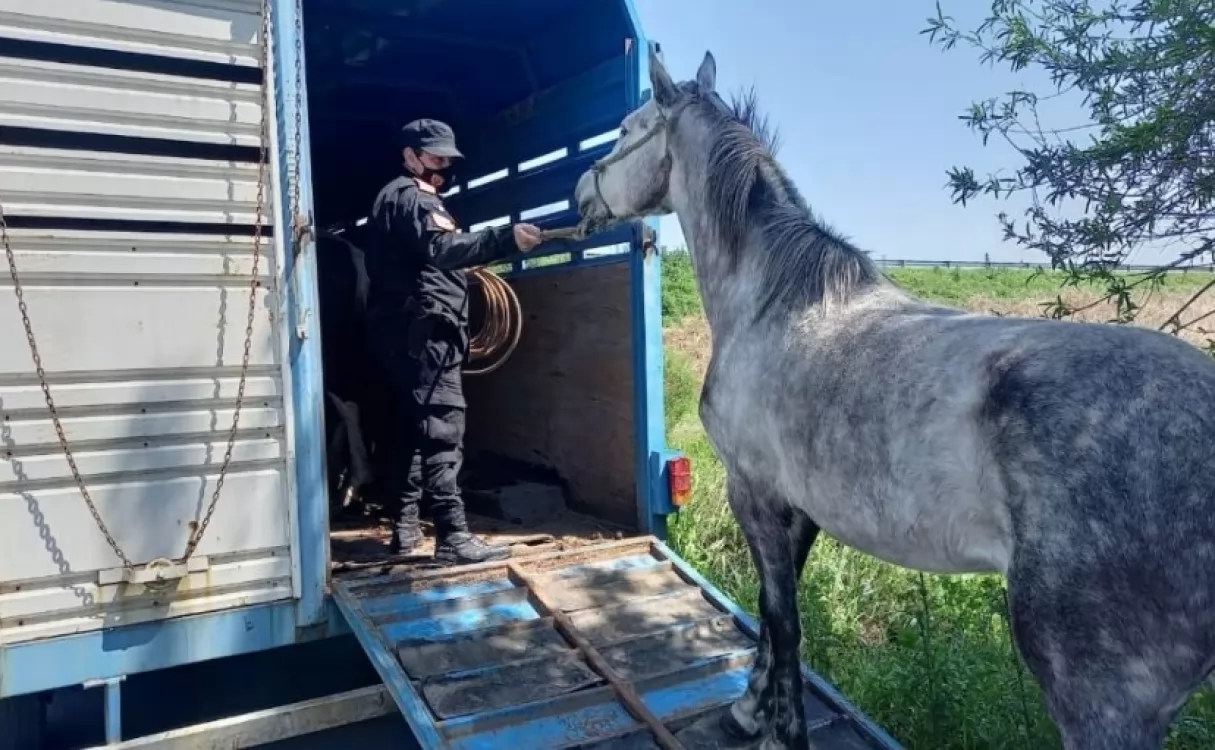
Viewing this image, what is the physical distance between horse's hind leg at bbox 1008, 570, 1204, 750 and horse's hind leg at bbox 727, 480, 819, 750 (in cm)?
101

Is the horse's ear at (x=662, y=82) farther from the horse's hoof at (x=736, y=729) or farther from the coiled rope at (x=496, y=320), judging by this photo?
the horse's hoof at (x=736, y=729)

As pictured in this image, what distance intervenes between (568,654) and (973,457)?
1797 mm

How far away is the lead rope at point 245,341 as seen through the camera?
2596 millimetres

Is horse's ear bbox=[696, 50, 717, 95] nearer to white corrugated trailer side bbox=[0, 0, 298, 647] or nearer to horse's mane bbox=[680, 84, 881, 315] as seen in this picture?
horse's mane bbox=[680, 84, 881, 315]

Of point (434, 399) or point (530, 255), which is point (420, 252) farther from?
point (530, 255)

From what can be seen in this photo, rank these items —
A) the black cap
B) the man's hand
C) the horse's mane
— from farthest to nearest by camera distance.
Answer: the black cap < the man's hand < the horse's mane

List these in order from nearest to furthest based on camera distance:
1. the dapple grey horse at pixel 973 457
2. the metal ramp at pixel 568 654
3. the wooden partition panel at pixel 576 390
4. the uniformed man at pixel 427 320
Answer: the dapple grey horse at pixel 973 457 < the metal ramp at pixel 568 654 < the uniformed man at pixel 427 320 < the wooden partition panel at pixel 576 390

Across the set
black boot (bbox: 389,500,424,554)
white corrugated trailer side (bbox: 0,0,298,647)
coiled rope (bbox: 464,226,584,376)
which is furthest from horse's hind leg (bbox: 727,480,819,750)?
coiled rope (bbox: 464,226,584,376)

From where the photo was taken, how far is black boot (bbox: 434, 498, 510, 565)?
3.69 m

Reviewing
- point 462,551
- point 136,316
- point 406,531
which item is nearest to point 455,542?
point 462,551

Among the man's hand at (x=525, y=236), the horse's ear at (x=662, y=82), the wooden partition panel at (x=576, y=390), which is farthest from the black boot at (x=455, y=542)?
the horse's ear at (x=662, y=82)

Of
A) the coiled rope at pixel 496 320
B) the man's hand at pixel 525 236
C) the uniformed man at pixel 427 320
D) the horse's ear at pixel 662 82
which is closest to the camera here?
the horse's ear at pixel 662 82

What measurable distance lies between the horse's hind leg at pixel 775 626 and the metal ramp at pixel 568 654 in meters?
0.17

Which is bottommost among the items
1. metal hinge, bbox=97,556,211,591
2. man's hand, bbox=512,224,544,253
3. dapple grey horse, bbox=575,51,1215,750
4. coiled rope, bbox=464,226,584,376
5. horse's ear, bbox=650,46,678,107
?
metal hinge, bbox=97,556,211,591
